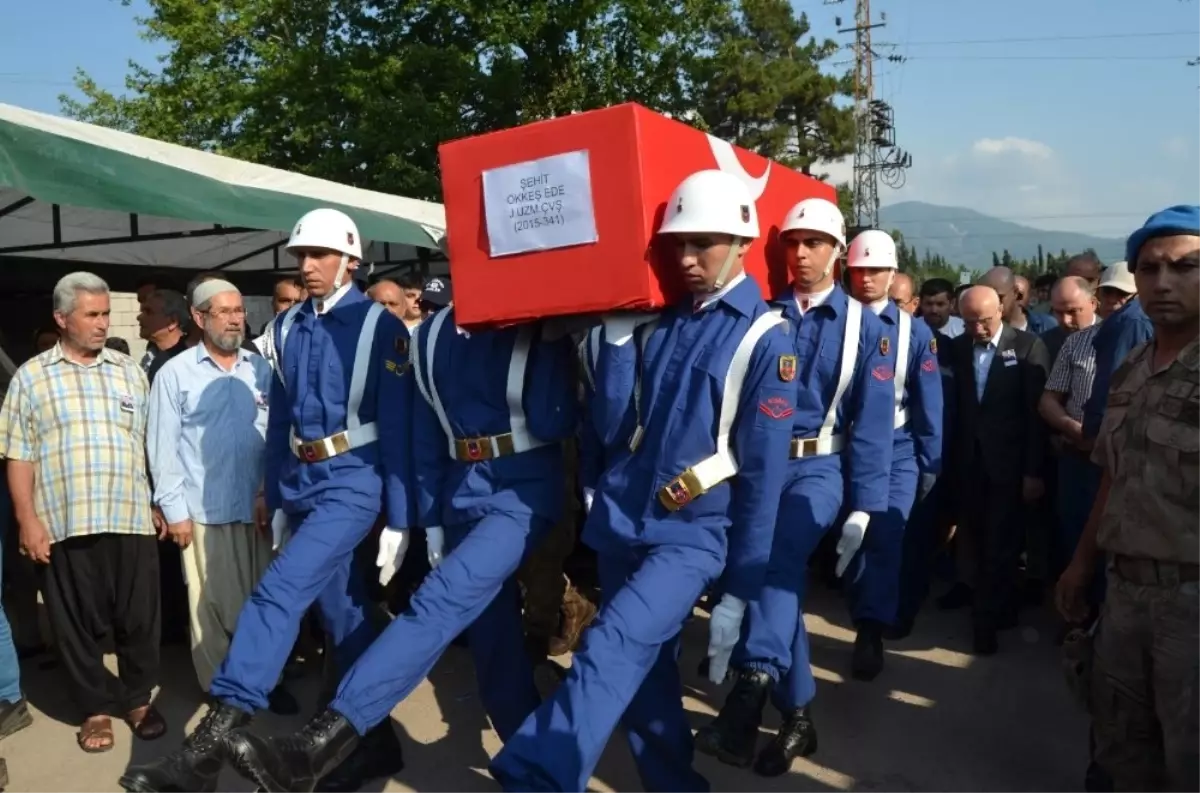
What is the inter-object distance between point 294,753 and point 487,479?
1081mm

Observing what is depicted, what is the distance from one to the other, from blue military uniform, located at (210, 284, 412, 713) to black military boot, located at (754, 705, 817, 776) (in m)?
1.61

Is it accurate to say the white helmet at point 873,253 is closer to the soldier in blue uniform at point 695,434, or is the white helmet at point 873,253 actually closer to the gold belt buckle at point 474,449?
the soldier in blue uniform at point 695,434

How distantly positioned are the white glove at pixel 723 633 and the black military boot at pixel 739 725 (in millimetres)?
391

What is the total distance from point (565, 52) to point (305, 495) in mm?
15586

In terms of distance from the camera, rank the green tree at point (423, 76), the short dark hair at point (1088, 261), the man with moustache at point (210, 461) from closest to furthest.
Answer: the man with moustache at point (210, 461), the short dark hair at point (1088, 261), the green tree at point (423, 76)

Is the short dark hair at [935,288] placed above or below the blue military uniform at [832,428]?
above

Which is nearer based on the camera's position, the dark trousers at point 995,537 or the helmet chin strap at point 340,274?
the helmet chin strap at point 340,274

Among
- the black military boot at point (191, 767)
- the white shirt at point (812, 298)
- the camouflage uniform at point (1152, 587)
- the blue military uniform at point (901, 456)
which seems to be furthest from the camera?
the blue military uniform at point (901, 456)

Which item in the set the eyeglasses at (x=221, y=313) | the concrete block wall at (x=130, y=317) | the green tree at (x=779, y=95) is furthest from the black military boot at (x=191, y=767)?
the green tree at (x=779, y=95)

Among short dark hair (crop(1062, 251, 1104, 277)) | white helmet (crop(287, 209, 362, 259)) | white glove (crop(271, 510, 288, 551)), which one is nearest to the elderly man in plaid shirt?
white glove (crop(271, 510, 288, 551))

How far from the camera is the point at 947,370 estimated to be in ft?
18.3

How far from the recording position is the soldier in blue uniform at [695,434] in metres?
3.04

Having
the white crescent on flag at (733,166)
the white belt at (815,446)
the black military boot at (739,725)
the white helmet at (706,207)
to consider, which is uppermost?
the white crescent on flag at (733,166)

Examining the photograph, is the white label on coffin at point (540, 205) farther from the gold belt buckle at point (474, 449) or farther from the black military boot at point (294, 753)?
the black military boot at point (294, 753)
